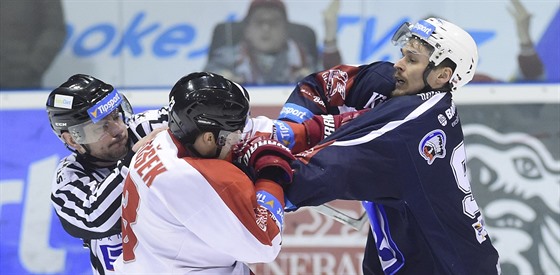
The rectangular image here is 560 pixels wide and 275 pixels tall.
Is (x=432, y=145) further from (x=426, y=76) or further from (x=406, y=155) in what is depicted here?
(x=426, y=76)

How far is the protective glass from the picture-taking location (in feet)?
8.68

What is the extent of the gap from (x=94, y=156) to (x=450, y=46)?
1188mm

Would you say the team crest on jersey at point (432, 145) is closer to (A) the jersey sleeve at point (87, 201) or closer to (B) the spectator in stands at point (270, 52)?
(A) the jersey sleeve at point (87, 201)

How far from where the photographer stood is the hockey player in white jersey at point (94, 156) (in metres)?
2.54

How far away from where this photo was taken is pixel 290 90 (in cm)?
454

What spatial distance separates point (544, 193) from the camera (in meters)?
4.37

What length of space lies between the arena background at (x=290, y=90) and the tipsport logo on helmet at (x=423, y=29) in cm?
186

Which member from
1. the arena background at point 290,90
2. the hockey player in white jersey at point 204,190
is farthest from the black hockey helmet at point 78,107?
the arena background at point 290,90

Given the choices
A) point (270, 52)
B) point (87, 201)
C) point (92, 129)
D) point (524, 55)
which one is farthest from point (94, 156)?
point (524, 55)

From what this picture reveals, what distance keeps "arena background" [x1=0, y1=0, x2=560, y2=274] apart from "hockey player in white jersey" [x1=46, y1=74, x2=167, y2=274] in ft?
5.42

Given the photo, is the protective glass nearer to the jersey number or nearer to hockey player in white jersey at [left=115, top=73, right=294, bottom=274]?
hockey player in white jersey at [left=115, top=73, right=294, bottom=274]

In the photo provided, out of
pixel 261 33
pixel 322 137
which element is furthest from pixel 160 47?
pixel 322 137

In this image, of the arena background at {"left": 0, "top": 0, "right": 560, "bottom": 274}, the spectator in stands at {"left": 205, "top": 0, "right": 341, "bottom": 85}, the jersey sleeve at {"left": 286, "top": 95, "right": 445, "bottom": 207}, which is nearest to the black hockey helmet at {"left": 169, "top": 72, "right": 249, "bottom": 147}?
the jersey sleeve at {"left": 286, "top": 95, "right": 445, "bottom": 207}

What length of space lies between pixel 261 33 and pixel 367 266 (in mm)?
2248
